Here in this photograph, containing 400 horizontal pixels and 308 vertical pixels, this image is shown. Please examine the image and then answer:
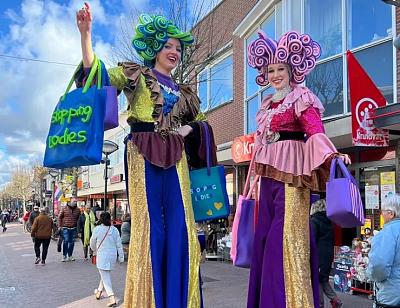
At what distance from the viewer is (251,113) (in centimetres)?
1314

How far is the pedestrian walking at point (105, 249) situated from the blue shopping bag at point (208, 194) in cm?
477

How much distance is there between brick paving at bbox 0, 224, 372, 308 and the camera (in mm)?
7195

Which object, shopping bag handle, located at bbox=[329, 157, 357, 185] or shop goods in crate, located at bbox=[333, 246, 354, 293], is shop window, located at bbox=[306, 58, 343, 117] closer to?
shop goods in crate, located at bbox=[333, 246, 354, 293]

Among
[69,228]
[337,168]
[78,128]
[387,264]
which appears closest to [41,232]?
[69,228]

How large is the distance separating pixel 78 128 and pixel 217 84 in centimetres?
1326

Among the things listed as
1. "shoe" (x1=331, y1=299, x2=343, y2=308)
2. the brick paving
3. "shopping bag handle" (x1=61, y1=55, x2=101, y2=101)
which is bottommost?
the brick paving

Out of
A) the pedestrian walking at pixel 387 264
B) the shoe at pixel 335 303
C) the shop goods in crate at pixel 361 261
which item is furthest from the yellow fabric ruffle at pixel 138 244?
the shop goods in crate at pixel 361 261

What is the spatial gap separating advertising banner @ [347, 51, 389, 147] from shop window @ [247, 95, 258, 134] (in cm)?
573

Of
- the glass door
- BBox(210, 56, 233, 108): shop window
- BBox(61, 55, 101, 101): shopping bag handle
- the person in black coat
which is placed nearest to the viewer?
BBox(61, 55, 101, 101): shopping bag handle

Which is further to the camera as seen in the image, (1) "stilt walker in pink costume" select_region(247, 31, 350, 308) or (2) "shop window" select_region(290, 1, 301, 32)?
(2) "shop window" select_region(290, 1, 301, 32)

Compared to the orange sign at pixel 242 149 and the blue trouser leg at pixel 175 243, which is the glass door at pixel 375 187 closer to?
the orange sign at pixel 242 149

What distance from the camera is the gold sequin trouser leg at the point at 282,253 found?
293 cm

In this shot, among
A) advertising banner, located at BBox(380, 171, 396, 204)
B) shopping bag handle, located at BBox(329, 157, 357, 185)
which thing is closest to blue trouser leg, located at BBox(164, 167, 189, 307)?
shopping bag handle, located at BBox(329, 157, 357, 185)

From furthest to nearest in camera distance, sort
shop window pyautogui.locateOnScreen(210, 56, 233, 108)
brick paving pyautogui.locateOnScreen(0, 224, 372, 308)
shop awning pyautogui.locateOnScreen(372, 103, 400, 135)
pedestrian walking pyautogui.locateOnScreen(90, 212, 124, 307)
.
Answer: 1. shop window pyautogui.locateOnScreen(210, 56, 233, 108)
2. pedestrian walking pyautogui.locateOnScreen(90, 212, 124, 307)
3. brick paving pyautogui.locateOnScreen(0, 224, 372, 308)
4. shop awning pyautogui.locateOnScreen(372, 103, 400, 135)
